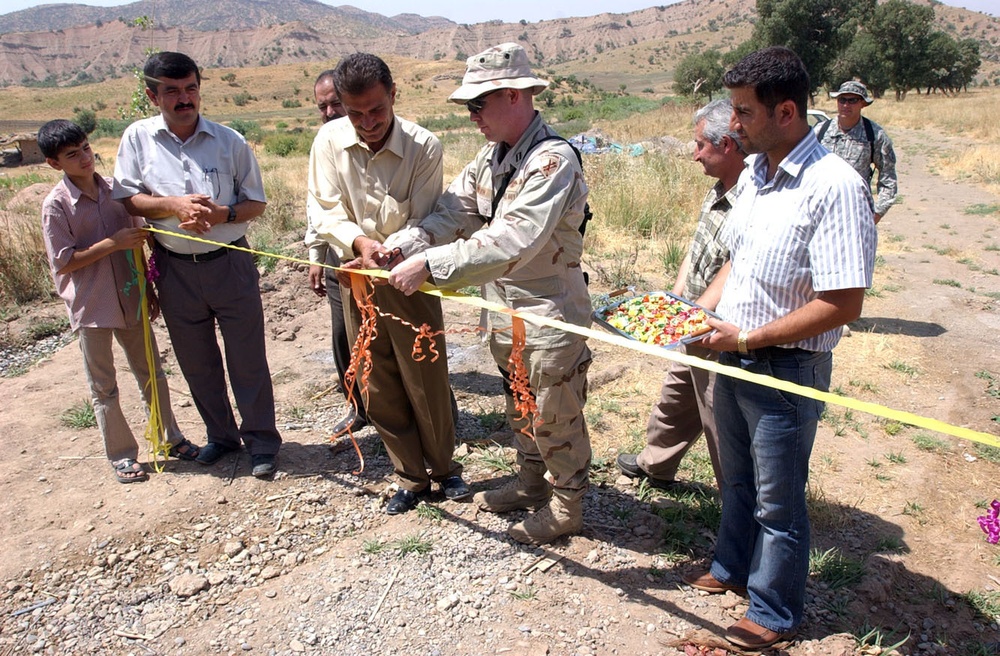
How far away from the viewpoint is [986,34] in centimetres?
9450

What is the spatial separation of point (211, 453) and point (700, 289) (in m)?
2.85

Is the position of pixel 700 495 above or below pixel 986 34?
below

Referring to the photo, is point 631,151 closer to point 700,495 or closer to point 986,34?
point 700,495

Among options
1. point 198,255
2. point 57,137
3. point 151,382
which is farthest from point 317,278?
point 57,137

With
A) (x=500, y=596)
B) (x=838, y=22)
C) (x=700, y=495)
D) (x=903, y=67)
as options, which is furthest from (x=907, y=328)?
(x=903, y=67)

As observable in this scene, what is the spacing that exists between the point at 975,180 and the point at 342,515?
1440cm

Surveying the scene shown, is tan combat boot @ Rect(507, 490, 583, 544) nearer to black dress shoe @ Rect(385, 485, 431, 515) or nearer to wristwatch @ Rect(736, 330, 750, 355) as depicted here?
black dress shoe @ Rect(385, 485, 431, 515)

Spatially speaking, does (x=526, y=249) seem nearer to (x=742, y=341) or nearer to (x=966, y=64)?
(x=742, y=341)

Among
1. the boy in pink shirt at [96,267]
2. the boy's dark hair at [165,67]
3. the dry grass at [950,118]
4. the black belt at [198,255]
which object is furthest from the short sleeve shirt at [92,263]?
the dry grass at [950,118]

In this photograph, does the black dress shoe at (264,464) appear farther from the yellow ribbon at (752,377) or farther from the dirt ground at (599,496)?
Result: the yellow ribbon at (752,377)

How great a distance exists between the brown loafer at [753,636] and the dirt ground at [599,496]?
112 mm

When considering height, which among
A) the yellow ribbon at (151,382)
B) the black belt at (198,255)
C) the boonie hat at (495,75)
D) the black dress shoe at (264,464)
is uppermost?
the boonie hat at (495,75)

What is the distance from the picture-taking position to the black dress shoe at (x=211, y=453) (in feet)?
12.8

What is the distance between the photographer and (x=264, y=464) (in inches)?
148
